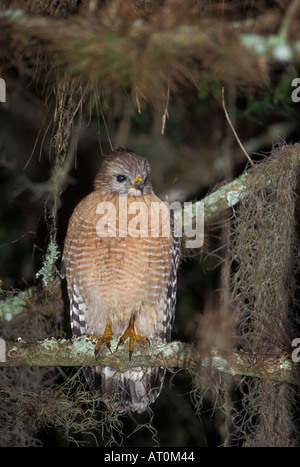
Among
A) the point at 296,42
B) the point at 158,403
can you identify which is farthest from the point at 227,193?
the point at 158,403

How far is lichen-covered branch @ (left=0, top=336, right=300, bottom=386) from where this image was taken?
3.12 meters

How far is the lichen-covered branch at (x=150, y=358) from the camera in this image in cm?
312

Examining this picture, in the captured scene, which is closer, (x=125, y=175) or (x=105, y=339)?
(x=105, y=339)

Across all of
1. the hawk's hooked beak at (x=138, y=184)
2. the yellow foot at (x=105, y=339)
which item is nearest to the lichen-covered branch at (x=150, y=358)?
the yellow foot at (x=105, y=339)

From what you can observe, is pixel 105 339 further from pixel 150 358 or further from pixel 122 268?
pixel 122 268

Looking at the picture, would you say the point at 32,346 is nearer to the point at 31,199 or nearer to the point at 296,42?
the point at 296,42

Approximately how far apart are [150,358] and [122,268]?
0.64 metres

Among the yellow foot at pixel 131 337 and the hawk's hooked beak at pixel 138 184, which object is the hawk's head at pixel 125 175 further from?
the yellow foot at pixel 131 337

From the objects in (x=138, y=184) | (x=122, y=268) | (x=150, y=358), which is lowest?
(x=150, y=358)

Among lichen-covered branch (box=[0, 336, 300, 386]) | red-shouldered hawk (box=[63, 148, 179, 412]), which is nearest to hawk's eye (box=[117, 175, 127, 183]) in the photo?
red-shouldered hawk (box=[63, 148, 179, 412])

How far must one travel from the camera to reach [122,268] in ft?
11.9

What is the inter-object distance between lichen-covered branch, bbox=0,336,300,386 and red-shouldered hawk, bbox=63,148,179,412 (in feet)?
0.34

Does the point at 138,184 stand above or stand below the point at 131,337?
above

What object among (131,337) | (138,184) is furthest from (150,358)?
(138,184)
